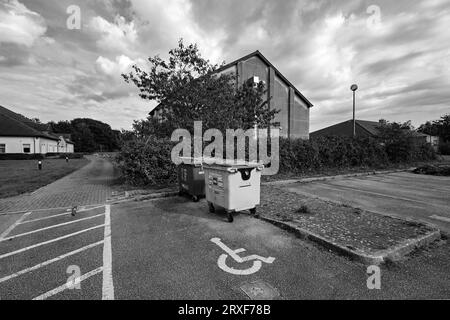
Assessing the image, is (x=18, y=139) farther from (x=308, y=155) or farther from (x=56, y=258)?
(x=56, y=258)

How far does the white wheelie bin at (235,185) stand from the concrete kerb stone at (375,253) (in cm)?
127

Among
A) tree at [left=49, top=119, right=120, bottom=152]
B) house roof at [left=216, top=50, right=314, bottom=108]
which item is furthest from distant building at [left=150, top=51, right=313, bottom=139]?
tree at [left=49, top=119, right=120, bottom=152]

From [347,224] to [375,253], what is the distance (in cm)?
135

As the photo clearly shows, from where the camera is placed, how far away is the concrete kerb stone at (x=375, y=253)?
3.31 m

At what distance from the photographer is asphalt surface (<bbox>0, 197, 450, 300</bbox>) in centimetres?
271

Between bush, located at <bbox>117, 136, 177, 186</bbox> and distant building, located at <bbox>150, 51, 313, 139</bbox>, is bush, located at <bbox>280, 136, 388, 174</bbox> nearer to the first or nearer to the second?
bush, located at <bbox>117, 136, 177, 186</bbox>

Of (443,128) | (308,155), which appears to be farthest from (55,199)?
(443,128)

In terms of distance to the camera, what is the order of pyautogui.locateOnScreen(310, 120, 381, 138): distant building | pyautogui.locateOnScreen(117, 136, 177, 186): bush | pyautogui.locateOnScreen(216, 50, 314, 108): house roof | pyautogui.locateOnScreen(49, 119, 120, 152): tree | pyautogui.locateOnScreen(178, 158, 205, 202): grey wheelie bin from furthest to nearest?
pyautogui.locateOnScreen(49, 119, 120, 152): tree, pyautogui.locateOnScreen(310, 120, 381, 138): distant building, pyautogui.locateOnScreen(216, 50, 314, 108): house roof, pyautogui.locateOnScreen(117, 136, 177, 186): bush, pyautogui.locateOnScreen(178, 158, 205, 202): grey wheelie bin

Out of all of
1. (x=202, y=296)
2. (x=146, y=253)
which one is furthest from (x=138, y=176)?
(x=202, y=296)

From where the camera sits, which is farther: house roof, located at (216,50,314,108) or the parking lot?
house roof, located at (216,50,314,108)

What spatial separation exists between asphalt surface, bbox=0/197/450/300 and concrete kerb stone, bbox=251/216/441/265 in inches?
5.1

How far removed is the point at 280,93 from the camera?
25672 mm

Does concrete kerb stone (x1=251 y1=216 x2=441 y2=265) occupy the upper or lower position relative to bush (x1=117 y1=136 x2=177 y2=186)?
lower

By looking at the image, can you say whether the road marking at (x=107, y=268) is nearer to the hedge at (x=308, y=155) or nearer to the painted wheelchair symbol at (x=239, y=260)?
the painted wheelchair symbol at (x=239, y=260)
